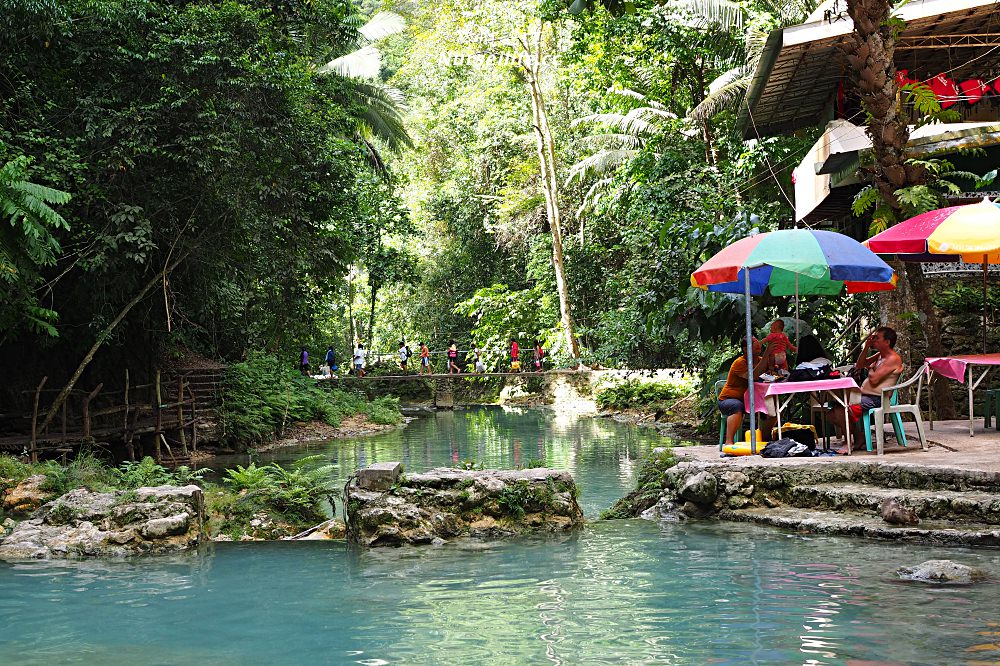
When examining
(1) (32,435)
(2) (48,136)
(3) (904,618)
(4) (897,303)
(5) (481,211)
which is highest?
(5) (481,211)

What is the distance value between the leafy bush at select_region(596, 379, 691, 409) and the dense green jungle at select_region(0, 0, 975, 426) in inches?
50.2

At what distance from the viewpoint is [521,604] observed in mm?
7500

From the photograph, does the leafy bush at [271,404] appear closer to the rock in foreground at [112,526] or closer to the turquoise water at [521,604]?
the rock in foreground at [112,526]

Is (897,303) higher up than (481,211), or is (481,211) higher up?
(481,211)

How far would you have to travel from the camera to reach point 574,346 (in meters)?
38.4

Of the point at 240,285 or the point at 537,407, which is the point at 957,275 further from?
the point at 537,407

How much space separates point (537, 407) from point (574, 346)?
11.9 ft

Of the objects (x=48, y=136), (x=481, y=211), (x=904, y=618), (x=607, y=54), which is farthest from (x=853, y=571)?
(x=481, y=211)

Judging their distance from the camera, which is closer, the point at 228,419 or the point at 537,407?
the point at 228,419

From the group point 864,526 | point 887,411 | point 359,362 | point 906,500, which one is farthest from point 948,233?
point 359,362

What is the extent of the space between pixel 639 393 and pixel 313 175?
48.0 feet

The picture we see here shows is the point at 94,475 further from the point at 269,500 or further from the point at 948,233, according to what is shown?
the point at 948,233

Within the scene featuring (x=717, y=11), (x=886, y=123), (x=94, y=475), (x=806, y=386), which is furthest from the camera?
(x=717, y=11)

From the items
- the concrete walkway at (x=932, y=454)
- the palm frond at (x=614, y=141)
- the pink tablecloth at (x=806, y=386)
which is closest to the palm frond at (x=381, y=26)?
the palm frond at (x=614, y=141)
